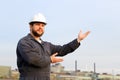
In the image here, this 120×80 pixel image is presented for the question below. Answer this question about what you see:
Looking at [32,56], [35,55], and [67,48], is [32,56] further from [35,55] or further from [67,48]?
[67,48]

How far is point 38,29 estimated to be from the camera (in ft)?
18.2

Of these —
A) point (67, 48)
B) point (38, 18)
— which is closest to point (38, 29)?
point (38, 18)

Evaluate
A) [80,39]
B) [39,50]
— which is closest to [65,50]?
[80,39]

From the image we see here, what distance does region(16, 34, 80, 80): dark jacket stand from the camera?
5434 mm

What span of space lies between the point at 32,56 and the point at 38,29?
0.38 metres

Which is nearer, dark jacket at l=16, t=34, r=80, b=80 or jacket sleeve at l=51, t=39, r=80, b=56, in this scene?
dark jacket at l=16, t=34, r=80, b=80

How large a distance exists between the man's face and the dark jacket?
0.10m

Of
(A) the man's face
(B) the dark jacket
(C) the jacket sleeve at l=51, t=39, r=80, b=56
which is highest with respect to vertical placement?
(A) the man's face

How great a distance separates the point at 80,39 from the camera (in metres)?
6.34

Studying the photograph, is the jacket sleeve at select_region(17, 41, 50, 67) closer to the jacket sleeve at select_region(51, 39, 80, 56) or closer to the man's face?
the man's face

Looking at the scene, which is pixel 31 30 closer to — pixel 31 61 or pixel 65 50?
pixel 31 61

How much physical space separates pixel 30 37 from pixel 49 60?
1.37 ft

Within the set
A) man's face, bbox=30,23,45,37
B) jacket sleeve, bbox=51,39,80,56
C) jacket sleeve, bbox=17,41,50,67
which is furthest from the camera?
jacket sleeve, bbox=51,39,80,56

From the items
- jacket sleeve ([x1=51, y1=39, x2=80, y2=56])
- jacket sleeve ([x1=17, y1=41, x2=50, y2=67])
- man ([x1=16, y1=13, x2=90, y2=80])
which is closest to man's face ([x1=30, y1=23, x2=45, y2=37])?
man ([x1=16, y1=13, x2=90, y2=80])
